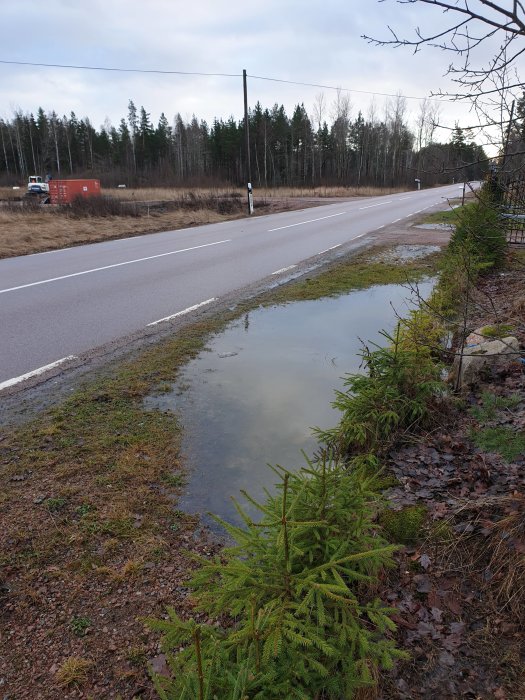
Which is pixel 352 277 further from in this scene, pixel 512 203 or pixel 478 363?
pixel 512 203

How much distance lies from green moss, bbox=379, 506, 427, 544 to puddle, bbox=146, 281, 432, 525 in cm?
97

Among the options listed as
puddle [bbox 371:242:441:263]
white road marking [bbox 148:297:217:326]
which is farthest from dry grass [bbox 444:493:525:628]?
puddle [bbox 371:242:441:263]

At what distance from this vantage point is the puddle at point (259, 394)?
3887 millimetres

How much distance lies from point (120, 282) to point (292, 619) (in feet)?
29.4

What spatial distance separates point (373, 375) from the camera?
461 cm

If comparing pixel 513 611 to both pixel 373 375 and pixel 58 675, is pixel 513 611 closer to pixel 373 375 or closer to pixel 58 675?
pixel 58 675

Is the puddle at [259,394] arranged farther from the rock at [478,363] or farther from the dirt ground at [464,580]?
the rock at [478,363]

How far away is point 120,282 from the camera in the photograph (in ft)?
32.8

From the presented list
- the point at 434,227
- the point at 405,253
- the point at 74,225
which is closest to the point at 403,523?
the point at 405,253

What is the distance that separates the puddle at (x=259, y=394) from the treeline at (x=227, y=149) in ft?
221

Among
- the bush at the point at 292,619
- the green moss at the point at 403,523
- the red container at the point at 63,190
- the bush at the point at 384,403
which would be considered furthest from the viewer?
the red container at the point at 63,190

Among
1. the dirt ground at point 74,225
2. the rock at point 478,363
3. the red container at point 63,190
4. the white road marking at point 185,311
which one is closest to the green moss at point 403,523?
the rock at point 478,363

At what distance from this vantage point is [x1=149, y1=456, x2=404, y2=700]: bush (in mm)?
1758

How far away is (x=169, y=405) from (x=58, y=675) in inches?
110
